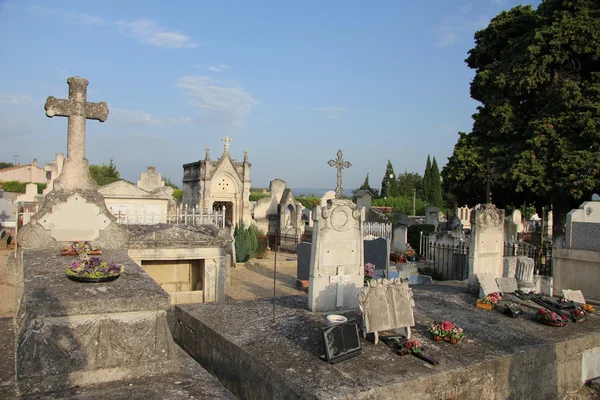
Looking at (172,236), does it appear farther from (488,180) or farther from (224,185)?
(224,185)

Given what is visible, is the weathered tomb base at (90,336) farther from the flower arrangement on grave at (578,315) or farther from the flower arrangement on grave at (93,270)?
the flower arrangement on grave at (578,315)

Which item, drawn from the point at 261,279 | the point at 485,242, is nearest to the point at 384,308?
the point at 485,242

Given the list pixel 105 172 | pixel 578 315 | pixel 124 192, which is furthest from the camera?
pixel 105 172

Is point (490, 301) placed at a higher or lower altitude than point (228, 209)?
lower

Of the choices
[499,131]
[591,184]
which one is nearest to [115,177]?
[499,131]

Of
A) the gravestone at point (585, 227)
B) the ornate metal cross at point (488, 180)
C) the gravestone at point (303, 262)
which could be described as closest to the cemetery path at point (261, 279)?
the gravestone at point (303, 262)

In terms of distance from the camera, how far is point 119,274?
16.9 feet

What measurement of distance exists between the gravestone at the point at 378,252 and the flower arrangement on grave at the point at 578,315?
5954 mm

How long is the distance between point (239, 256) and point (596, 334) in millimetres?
13996

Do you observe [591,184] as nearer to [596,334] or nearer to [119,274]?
[596,334]

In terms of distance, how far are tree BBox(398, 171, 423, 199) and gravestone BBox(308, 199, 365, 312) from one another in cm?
5272

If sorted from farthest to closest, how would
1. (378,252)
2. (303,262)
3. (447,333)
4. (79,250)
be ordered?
(303,262) → (378,252) → (79,250) → (447,333)

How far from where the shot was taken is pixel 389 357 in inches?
207

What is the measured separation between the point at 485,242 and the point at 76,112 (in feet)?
25.2
